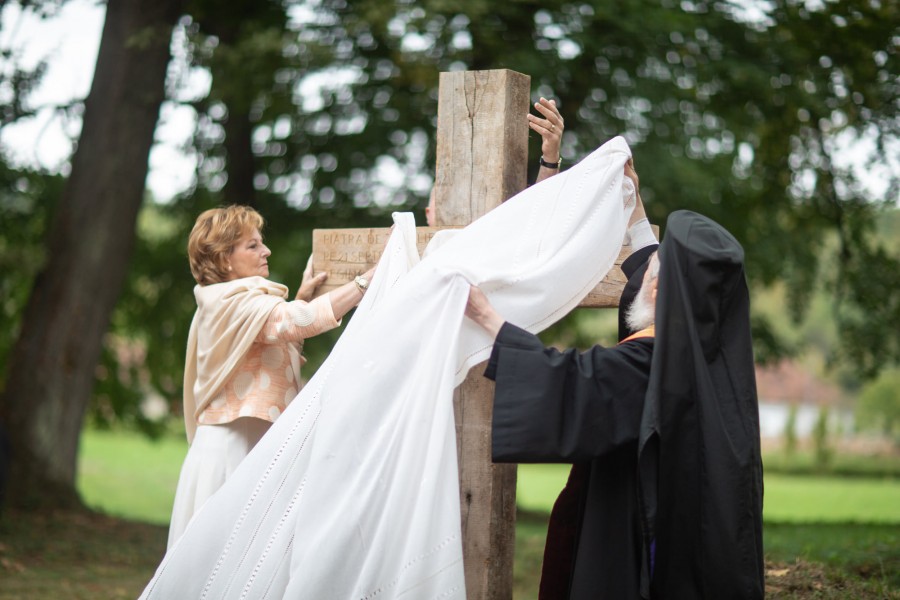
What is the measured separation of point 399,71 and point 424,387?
8.22m

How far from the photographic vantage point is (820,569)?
17.5ft

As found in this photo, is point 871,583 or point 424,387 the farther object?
point 871,583

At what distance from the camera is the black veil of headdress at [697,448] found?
3.22m

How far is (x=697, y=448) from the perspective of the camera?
3244 mm

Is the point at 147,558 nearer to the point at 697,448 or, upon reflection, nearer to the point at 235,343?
the point at 235,343

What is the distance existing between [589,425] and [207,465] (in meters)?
1.82

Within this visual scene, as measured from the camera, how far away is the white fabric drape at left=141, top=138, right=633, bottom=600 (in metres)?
3.30

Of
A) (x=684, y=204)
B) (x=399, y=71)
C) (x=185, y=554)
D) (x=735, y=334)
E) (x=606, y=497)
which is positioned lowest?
(x=185, y=554)

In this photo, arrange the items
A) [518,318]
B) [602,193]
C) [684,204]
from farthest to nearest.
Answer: [684,204] < [602,193] < [518,318]

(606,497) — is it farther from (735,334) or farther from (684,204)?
(684,204)

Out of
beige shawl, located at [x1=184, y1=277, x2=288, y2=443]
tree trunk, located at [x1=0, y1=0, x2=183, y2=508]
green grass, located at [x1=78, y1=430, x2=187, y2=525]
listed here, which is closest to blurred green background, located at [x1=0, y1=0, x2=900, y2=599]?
tree trunk, located at [x1=0, y1=0, x2=183, y2=508]

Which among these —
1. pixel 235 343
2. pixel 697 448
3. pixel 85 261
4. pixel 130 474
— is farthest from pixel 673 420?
pixel 130 474

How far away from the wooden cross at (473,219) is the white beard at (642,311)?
32 centimetres

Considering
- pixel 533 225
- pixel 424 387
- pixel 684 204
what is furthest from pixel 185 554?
pixel 684 204
